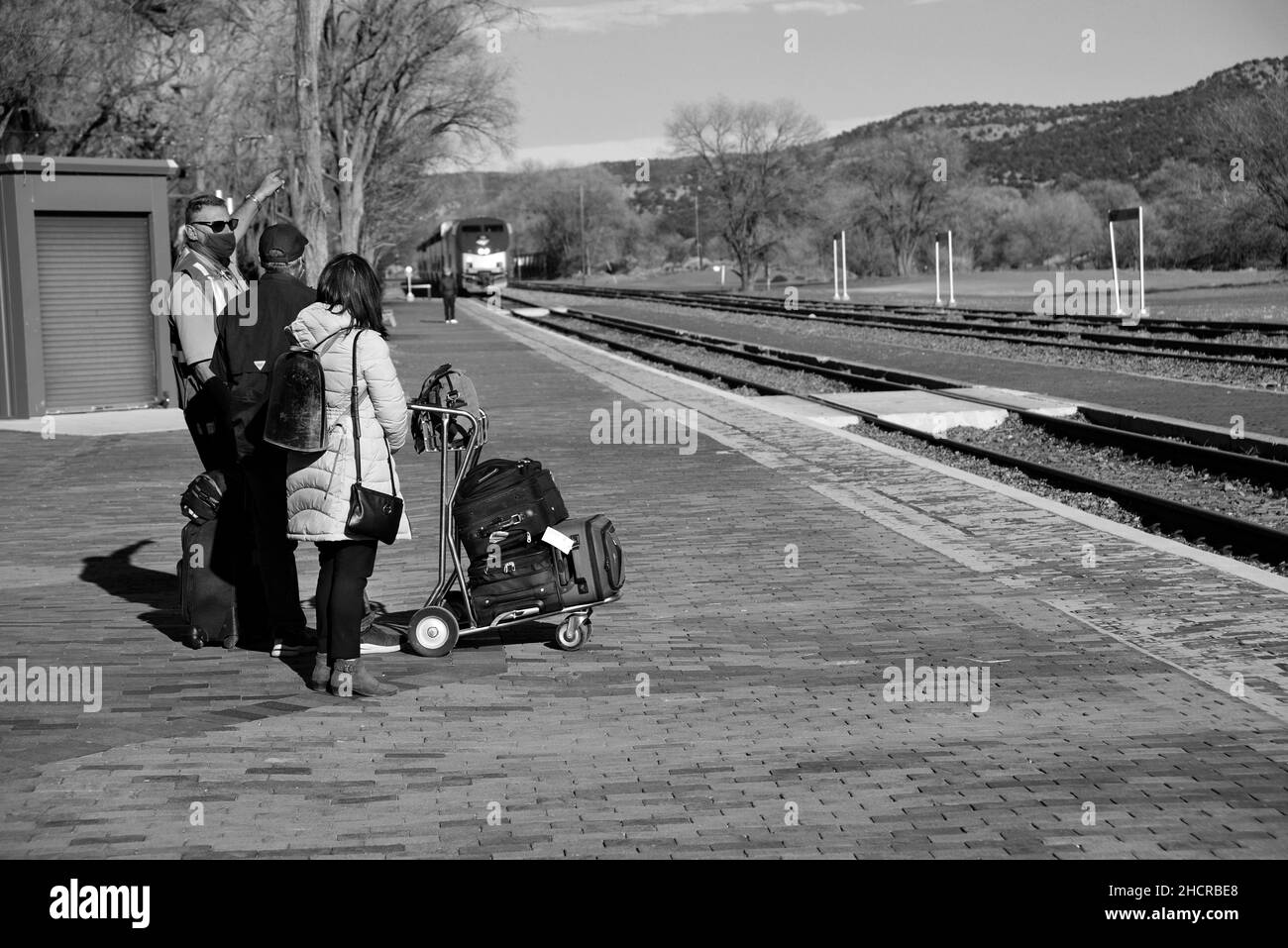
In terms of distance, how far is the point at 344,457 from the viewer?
6.22 metres

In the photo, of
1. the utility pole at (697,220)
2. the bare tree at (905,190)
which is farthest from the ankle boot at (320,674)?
the bare tree at (905,190)

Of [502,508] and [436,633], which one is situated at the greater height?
[502,508]

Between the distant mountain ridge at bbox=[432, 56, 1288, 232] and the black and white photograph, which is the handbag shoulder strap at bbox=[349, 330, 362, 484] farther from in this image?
the distant mountain ridge at bbox=[432, 56, 1288, 232]

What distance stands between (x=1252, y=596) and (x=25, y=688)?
5604mm

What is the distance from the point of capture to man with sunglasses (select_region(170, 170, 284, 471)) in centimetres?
709

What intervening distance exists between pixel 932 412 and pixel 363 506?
39.3 feet

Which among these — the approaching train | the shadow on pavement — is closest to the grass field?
the approaching train

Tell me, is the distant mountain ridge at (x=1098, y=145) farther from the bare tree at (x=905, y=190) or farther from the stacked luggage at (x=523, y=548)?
the stacked luggage at (x=523, y=548)

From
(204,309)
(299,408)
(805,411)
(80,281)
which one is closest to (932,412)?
(805,411)

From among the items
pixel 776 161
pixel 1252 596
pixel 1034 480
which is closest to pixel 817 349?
pixel 1034 480

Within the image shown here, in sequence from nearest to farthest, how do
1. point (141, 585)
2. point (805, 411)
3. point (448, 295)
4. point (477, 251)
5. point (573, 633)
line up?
point (573, 633)
point (141, 585)
point (805, 411)
point (448, 295)
point (477, 251)

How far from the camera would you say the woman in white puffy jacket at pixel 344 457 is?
6195 millimetres

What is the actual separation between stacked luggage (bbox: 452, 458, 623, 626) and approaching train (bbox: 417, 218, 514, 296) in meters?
62.6

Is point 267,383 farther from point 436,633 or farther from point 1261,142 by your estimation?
point 1261,142
